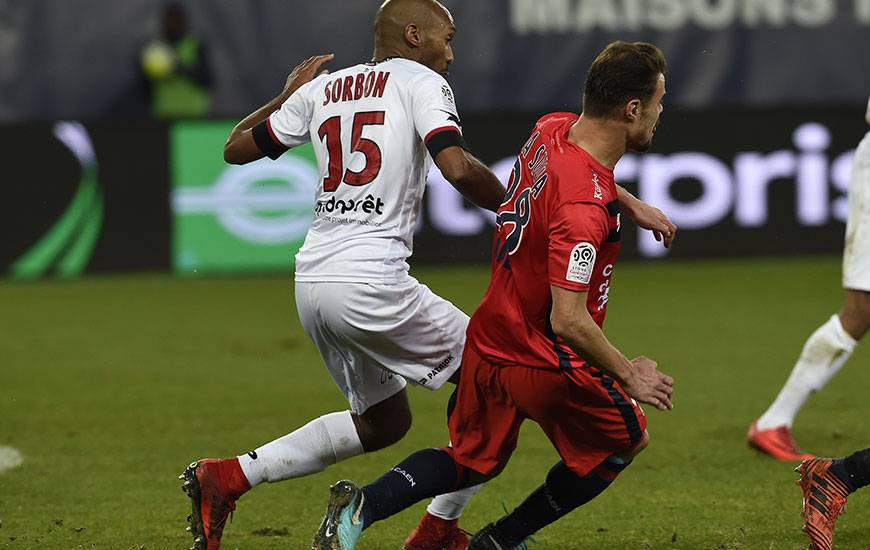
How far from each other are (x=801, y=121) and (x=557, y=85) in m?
2.85

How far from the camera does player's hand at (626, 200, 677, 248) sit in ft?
15.3

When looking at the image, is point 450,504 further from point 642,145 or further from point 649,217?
point 642,145

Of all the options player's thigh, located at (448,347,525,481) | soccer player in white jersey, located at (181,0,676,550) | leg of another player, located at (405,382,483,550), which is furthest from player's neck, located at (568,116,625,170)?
leg of another player, located at (405,382,483,550)

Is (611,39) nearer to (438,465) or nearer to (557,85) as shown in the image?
(557,85)

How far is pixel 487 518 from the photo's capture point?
5.60 meters

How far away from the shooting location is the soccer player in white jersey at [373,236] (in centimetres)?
481

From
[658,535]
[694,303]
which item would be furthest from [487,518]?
[694,303]

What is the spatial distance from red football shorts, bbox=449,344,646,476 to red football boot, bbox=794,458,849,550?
24.2 inches

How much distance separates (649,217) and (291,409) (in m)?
3.65

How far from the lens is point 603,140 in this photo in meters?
4.41

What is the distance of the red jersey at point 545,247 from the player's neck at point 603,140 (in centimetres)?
3

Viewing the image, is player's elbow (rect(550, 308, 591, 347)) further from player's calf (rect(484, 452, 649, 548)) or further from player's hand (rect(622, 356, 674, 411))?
player's calf (rect(484, 452, 649, 548))

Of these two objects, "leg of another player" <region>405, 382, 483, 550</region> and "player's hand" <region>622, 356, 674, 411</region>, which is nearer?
"player's hand" <region>622, 356, 674, 411</region>

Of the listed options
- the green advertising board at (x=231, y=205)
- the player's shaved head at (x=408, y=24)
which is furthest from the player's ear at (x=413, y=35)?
the green advertising board at (x=231, y=205)
